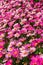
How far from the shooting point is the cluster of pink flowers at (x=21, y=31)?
10.3 ft

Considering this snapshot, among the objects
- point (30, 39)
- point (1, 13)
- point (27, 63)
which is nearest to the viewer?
point (27, 63)

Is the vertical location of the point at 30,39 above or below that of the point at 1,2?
above

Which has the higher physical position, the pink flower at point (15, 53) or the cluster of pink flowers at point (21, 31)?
the pink flower at point (15, 53)

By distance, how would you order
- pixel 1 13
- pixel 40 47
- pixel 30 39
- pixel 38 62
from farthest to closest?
pixel 1 13 < pixel 30 39 < pixel 40 47 < pixel 38 62

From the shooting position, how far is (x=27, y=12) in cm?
479

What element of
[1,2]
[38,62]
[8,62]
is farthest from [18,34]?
[1,2]

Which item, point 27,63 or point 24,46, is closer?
point 27,63

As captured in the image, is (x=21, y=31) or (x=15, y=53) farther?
(x=21, y=31)

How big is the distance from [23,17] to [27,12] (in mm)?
198

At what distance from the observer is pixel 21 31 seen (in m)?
3.73

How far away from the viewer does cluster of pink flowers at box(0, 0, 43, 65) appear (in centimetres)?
314

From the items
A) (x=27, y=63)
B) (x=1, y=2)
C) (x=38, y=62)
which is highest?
(x=38, y=62)

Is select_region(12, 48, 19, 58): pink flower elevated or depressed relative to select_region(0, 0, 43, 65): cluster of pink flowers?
elevated

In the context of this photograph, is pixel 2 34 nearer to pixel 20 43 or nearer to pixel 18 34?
pixel 18 34
